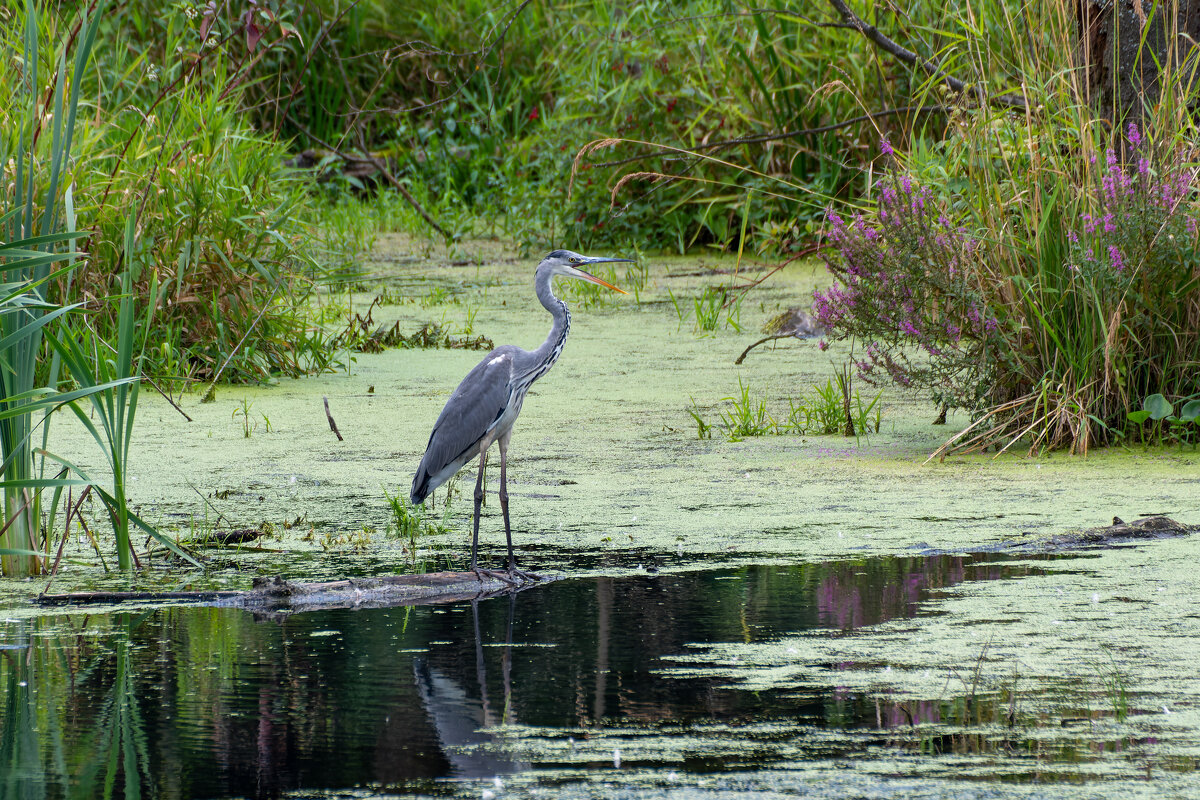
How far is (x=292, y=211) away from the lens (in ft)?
20.7

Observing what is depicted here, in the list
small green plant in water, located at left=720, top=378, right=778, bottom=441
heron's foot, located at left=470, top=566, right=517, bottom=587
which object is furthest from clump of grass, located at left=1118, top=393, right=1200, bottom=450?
heron's foot, located at left=470, top=566, right=517, bottom=587

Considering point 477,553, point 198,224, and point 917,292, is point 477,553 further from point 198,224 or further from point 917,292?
point 198,224

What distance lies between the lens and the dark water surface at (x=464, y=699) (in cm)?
228

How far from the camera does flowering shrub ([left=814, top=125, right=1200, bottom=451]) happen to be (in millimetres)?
4570

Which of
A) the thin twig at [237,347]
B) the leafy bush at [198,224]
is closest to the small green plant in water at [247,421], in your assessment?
the thin twig at [237,347]

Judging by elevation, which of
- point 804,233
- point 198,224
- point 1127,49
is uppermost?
point 1127,49

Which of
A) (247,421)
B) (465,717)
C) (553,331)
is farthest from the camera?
(247,421)

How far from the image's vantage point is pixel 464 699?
2660 millimetres

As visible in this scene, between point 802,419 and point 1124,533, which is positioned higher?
point 802,419

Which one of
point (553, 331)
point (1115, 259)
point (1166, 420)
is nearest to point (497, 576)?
point (553, 331)

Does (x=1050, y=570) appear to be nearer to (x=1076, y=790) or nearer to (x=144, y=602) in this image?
(x=1076, y=790)

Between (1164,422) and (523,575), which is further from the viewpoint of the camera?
(1164,422)

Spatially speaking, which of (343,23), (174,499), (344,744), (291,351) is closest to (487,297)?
(291,351)

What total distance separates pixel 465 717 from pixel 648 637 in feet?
1.79
